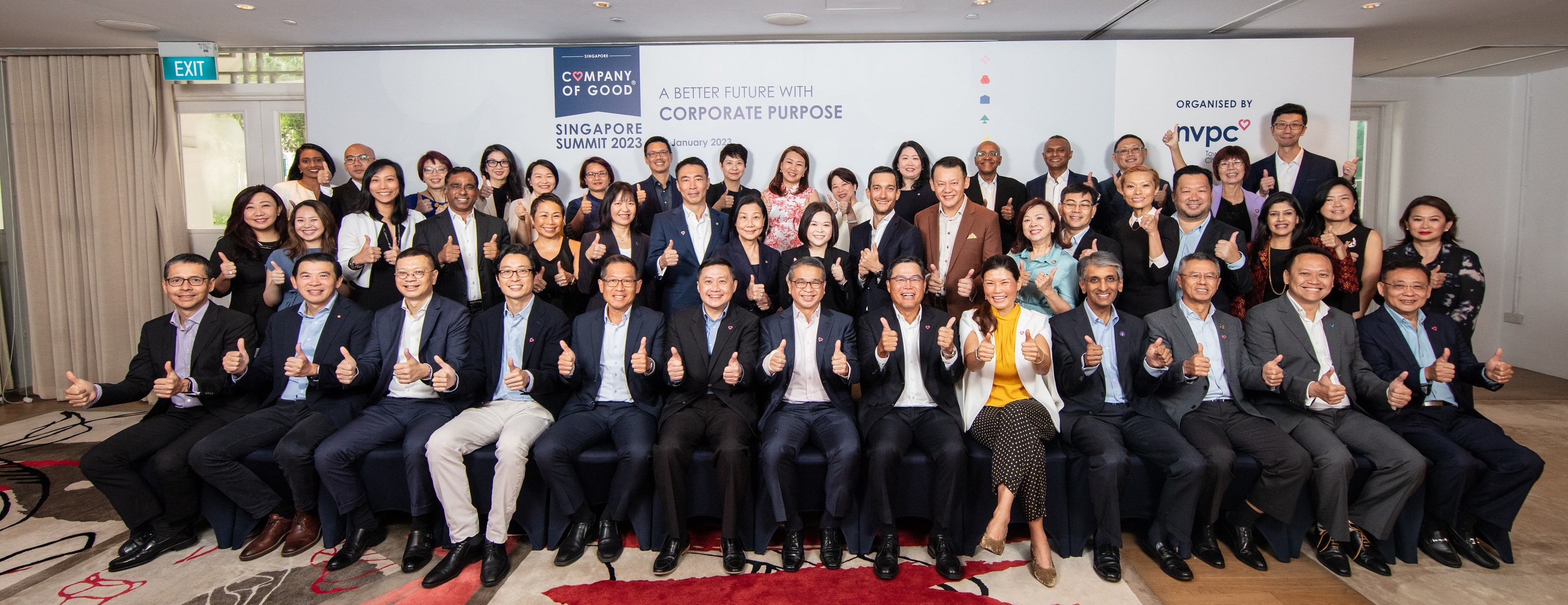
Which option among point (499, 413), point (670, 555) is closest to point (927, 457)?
point (670, 555)

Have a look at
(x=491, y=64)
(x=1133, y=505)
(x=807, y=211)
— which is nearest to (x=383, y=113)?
(x=491, y=64)

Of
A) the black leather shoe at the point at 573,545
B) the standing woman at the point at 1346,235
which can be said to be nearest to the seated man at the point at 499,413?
the black leather shoe at the point at 573,545

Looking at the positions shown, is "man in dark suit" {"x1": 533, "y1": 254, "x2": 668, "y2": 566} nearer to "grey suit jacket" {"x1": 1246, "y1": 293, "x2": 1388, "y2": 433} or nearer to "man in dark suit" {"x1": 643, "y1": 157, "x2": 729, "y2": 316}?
"man in dark suit" {"x1": 643, "y1": 157, "x2": 729, "y2": 316}

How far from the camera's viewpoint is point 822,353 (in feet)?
10.5

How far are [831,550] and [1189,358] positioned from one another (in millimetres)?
1704

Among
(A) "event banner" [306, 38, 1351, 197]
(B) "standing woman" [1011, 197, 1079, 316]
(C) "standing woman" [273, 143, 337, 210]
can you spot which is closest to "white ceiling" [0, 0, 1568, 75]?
(A) "event banner" [306, 38, 1351, 197]

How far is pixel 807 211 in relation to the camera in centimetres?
380

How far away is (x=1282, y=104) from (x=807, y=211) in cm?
357

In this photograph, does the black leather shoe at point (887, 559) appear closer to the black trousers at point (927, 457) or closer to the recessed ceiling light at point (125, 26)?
the black trousers at point (927, 457)

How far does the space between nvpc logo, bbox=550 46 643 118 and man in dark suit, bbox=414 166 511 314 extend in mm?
1175

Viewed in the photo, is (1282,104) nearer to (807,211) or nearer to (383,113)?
(807,211)

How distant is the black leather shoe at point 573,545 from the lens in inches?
114

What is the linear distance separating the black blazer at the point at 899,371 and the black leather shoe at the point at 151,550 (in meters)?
2.90

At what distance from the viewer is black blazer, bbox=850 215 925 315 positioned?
3895mm
